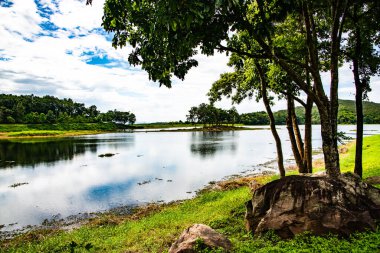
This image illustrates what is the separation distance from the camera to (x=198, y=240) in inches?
348

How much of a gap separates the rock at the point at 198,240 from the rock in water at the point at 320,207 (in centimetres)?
197

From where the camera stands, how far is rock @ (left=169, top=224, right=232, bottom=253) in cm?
877

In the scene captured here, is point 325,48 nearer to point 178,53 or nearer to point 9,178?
point 178,53

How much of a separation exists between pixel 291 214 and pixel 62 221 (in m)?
18.7

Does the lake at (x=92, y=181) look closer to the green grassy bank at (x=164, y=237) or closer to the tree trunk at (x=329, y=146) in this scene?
the green grassy bank at (x=164, y=237)

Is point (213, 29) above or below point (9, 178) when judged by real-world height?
above

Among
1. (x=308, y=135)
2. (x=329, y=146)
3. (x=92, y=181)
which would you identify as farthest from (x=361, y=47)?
(x=92, y=181)

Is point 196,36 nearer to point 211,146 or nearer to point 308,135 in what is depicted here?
point 308,135

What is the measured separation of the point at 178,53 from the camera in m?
9.02

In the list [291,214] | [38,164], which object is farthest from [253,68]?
[38,164]

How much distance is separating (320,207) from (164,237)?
767 cm

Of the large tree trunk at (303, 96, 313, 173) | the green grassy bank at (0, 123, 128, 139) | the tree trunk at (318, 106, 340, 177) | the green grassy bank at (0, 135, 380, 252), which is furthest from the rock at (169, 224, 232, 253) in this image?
the green grassy bank at (0, 123, 128, 139)

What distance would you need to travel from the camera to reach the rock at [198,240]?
877cm

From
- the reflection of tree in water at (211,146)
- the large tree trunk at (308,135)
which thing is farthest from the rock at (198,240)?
the reflection of tree in water at (211,146)
